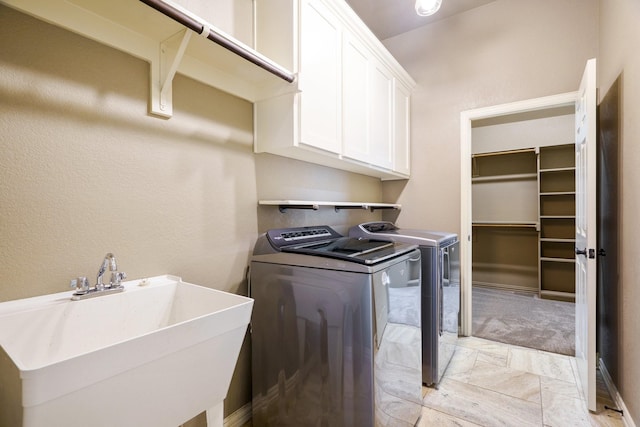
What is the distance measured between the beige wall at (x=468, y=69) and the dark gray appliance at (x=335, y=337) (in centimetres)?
151

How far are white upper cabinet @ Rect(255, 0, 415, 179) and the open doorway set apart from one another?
1.80 metres

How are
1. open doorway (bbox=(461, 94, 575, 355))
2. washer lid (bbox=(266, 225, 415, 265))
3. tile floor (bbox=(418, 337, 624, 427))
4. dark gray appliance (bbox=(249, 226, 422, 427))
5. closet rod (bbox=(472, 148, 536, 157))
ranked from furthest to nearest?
closet rod (bbox=(472, 148, 536, 157)), open doorway (bbox=(461, 94, 575, 355)), tile floor (bbox=(418, 337, 624, 427)), washer lid (bbox=(266, 225, 415, 265)), dark gray appliance (bbox=(249, 226, 422, 427))

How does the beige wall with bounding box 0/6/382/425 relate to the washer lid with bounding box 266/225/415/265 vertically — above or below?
above

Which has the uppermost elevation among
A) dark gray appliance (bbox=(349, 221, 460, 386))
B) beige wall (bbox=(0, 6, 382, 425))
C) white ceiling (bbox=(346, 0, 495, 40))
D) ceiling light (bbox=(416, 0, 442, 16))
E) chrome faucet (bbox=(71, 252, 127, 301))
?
white ceiling (bbox=(346, 0, 495, 40))

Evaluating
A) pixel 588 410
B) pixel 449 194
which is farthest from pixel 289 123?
pixel 588 410

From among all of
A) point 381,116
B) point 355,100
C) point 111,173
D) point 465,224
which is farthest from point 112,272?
point 465,224

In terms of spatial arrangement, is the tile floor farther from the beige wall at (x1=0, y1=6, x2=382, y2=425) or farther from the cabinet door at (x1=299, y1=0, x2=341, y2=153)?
the cabinet door at (x1=299, y1=0, x2=341, y2=153)

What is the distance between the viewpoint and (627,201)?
1684 mm

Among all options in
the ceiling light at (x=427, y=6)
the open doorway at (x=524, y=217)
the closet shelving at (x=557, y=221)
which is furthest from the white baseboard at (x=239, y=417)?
the closet shelving at (x=557, y=221)

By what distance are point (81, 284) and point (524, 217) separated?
4.80m

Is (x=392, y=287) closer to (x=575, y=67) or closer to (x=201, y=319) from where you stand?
(x=201, y=319)

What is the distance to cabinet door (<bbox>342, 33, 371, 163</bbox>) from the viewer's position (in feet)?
6.54

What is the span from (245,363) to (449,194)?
2.30m

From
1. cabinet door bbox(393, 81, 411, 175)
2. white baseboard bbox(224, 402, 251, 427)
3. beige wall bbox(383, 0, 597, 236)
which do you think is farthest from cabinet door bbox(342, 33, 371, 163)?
white baseboard bbox(224, 402, 251, 427)
